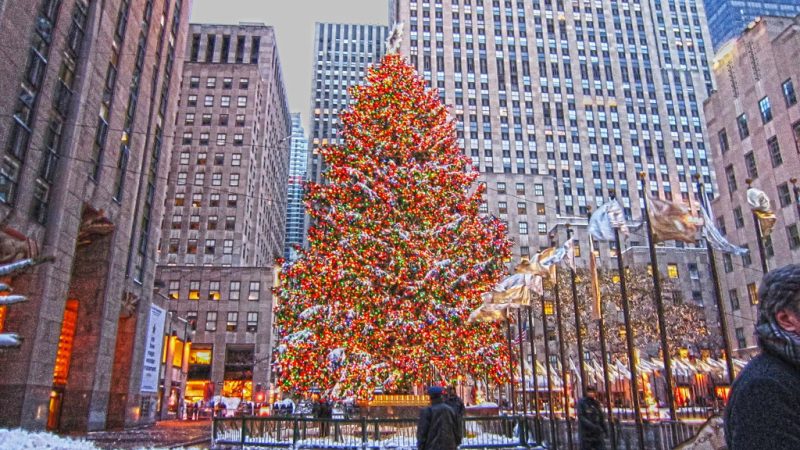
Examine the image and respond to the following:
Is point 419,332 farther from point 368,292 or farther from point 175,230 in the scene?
point 175,230

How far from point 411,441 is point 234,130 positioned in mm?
75022

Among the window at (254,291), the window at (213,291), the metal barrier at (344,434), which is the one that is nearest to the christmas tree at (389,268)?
the metal barrier at (344,434)

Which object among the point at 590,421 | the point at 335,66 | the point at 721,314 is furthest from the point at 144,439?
the point at 335,66

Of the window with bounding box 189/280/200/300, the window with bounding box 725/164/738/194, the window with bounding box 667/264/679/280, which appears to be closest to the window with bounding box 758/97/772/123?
the window with bounding box 725/164/738/194

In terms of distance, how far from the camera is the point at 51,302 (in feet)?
77.3

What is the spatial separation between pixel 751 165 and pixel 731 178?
2.92m

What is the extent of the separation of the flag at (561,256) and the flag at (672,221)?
3.33m

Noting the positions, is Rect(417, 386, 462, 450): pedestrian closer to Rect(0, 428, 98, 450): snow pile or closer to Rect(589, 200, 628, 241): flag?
Rect(0, 428, 98, 450): snow pile

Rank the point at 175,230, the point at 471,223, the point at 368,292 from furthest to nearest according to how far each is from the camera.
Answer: the point at 175,230
the point at 471,223
the point at 368,292

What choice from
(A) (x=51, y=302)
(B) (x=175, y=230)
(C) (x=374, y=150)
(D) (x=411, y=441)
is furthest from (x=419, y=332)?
(B) (x=175, y=230)

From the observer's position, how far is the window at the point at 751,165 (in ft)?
145

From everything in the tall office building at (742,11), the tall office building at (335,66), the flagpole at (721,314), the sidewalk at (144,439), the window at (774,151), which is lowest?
the sidewalk at (144,439)

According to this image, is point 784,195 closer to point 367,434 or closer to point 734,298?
point 734,298

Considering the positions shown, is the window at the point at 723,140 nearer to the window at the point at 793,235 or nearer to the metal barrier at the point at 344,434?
the window at the point at 793,235
